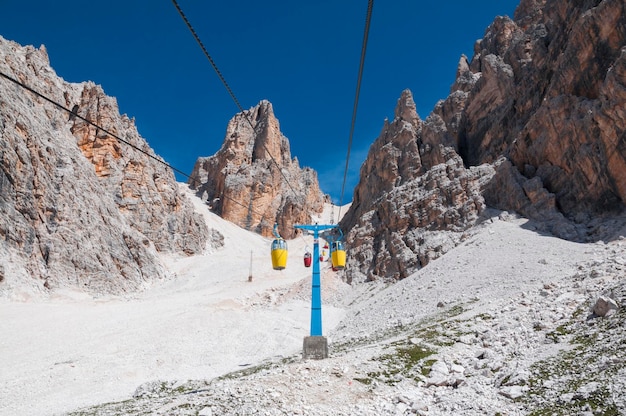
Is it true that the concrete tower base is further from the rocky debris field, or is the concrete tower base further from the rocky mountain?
the rocky mountain

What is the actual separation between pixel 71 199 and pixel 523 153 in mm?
59537

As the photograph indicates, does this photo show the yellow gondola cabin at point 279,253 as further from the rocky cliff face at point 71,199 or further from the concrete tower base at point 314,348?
the rocky cliff face at point 71,199

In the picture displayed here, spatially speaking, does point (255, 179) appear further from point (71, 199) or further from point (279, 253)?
point (279, 253)

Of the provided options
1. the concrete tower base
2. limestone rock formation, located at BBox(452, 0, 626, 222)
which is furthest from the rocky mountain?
the concrete tower base

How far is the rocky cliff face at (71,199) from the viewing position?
47219mm

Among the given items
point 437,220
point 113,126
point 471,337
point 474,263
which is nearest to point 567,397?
point 471,337

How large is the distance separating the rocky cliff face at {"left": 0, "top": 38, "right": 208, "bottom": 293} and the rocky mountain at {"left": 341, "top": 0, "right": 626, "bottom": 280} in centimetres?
3565

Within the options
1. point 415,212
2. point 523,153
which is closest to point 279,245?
point 415,212

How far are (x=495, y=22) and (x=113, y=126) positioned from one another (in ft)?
271

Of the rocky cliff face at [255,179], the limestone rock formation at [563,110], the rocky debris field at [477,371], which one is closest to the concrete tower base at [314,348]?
the rocky debris field at [477,371]

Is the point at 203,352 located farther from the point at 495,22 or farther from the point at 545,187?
the point at 495,22

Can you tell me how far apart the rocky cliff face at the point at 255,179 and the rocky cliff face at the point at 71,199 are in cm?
3421

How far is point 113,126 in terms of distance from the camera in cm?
8338

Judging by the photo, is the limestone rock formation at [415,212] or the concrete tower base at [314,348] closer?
the concrete tower base at [314,348]
